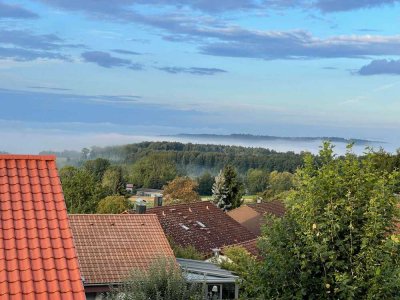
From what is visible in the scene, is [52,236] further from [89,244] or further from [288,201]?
[89,244]

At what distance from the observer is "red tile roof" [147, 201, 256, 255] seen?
146ft

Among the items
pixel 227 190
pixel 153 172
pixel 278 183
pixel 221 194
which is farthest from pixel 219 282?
pixel 153 172

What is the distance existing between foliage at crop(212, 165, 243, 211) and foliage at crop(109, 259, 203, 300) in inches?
2814

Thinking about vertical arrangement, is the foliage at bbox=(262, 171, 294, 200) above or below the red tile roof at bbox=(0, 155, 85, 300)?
below

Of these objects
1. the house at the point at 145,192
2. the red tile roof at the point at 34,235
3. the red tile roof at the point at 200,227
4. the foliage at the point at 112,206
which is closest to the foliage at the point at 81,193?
the foliage at the point at 112,206

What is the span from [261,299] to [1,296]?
6.94 meters

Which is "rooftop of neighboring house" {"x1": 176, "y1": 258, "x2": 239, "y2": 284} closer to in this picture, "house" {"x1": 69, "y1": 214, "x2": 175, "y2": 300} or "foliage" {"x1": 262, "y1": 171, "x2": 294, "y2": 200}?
"house" {"x1": 69, "y1": 214, "x2": 175, "y2": 300}

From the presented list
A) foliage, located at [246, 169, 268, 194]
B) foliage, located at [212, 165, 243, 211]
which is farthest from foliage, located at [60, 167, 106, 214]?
foliage, located at [246, 169, 268, 194]

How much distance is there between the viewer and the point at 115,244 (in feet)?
112

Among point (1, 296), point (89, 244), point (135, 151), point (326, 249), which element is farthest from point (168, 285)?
point (135, 151)

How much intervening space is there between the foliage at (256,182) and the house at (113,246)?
11095 cm

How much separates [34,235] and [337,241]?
23.7 ft

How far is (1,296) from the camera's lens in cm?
1010

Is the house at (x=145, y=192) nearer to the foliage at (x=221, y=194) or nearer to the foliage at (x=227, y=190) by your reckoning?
the foliage at (x=227, y=190)
